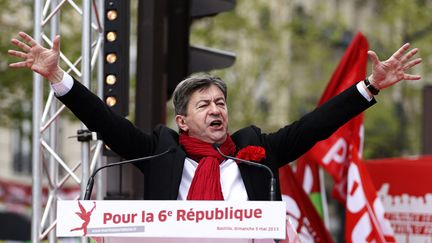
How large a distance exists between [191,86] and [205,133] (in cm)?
25

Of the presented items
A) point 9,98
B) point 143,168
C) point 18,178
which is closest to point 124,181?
point 143,168

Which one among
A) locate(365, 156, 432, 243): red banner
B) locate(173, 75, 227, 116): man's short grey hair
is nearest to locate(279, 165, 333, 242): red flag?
locate(365, 156, 432, 243): red banner

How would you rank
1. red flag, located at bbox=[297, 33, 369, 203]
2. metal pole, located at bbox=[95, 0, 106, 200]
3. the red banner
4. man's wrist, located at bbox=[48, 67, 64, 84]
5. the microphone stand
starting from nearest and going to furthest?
the microphone stand < man's wrist, located at bbox=[48, 67, 64, 84] < metal pole, located at bbox=[95, 0, 106, 200] < the red banner < red flag, located at bbox=[297, 33, 369, 203]

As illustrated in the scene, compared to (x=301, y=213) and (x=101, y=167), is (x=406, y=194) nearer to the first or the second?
(x=301, y=213)

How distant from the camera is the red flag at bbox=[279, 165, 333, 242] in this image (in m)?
8.41

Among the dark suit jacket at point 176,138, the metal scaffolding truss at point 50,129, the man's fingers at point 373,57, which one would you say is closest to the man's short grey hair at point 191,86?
the dark suit jacket at point 176,138

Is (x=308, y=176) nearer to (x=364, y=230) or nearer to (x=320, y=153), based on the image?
(x=320, y=153)

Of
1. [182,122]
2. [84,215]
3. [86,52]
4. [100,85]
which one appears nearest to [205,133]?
[182,122]

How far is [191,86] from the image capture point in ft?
17.8

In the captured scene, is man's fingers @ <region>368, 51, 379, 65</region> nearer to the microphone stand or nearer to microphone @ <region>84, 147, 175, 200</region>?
the microphone stand

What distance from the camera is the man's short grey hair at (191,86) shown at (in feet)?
17.8

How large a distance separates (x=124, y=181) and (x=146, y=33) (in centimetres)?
127

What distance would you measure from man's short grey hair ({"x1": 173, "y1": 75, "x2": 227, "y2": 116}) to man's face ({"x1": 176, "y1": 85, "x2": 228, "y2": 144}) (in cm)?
2

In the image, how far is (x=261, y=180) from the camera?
5.28 m
